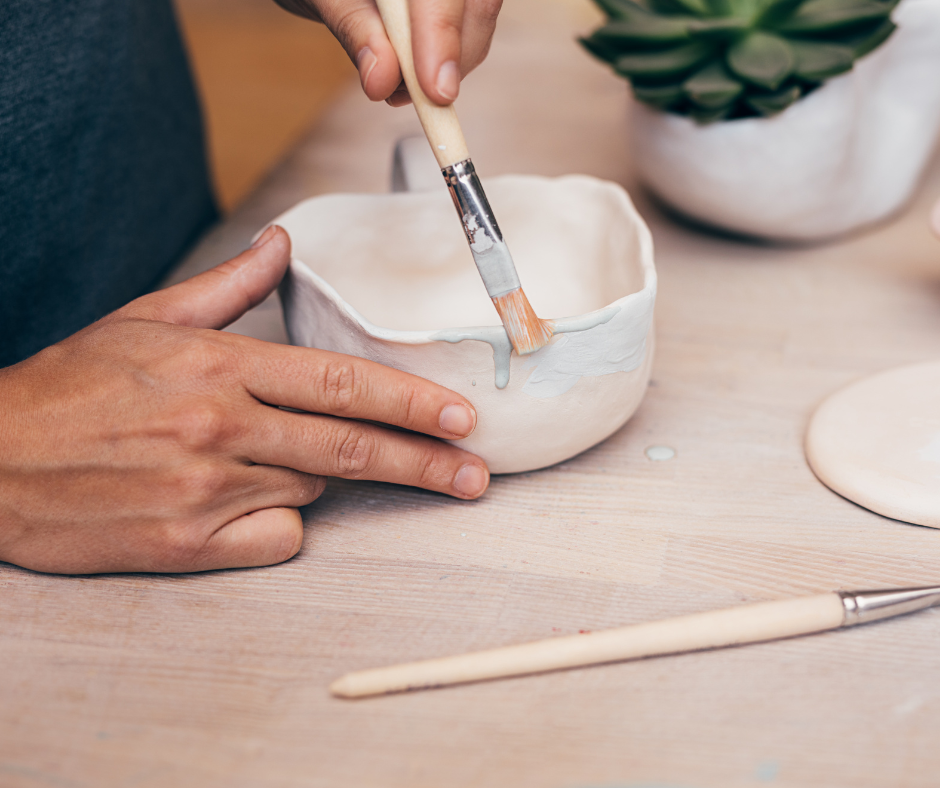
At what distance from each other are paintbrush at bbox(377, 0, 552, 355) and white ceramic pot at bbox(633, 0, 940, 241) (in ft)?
→ 1.03

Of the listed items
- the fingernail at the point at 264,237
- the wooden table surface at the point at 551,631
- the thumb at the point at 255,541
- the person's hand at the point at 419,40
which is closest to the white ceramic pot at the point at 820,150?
the wooden table surface at the point at 551,631

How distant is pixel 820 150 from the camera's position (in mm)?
662

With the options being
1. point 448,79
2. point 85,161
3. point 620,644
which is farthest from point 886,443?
point 85,161

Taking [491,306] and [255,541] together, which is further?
[491,306]

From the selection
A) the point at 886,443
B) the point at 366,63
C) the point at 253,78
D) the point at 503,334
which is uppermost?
the point at 366,63

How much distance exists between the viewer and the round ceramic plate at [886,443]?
1.55 feet

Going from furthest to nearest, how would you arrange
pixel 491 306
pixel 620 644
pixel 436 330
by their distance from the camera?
pixel 491 306, pixel 436 330, pixel 620 644

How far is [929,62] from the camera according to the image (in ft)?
2.30

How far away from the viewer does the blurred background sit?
1.90m

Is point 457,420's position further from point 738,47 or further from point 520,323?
Result: point 738,47

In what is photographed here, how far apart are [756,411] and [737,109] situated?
A: 0.27m

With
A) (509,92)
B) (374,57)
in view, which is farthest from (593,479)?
(509,92)

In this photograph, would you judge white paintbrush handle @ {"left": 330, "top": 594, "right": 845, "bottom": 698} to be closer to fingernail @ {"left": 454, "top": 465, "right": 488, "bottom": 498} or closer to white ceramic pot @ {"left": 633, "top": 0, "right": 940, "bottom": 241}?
fingernail @ {"left": 454, "top": 465, "right": 488, "bottom": 498}

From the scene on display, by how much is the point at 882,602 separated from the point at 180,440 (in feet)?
1.23
